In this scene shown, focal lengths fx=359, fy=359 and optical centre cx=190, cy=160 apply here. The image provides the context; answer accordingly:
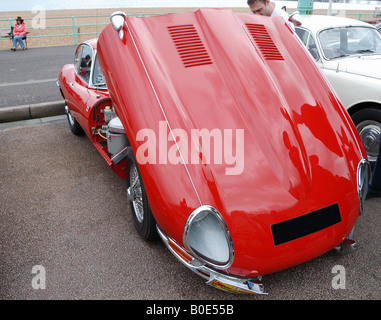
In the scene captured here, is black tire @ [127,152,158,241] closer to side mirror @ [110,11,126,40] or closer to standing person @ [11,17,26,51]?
side mirror @ [110,11,126,40]

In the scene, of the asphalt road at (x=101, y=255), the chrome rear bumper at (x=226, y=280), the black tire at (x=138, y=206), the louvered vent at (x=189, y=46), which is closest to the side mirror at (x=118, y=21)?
the louvered vent at (x=189, y=46)

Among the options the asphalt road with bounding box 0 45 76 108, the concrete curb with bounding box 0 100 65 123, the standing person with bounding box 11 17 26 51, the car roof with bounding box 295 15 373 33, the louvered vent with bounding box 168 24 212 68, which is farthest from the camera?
the standing person with bounding box 11 17 26 51

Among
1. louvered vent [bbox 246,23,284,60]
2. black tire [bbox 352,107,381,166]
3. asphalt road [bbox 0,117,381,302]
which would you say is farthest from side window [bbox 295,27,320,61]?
asphalt road [bbox 0,117,381,302]

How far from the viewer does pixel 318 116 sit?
249 cm

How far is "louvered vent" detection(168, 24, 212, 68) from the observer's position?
2.55 metres

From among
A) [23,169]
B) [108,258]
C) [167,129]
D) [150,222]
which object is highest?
[167,129]

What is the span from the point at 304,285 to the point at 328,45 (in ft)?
10.8

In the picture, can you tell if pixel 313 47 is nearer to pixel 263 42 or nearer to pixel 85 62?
pixel 263 42

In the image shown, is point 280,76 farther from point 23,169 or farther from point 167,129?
point 23,169

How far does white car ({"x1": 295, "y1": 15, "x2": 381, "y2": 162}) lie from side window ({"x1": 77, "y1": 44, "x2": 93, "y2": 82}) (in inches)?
103

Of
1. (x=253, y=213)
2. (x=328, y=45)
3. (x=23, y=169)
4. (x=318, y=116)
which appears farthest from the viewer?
(x=328, y=45)

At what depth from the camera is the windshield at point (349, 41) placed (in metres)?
4.48

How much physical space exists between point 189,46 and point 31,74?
7629mm
